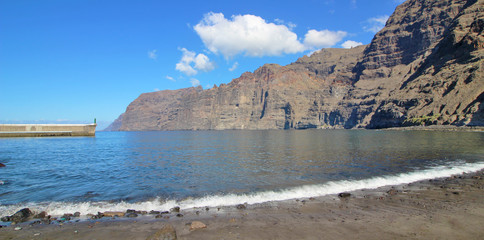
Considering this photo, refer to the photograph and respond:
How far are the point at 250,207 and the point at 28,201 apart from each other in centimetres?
1289

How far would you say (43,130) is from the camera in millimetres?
111812

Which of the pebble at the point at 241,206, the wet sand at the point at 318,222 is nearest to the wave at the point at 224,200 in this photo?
the pebble at the point at 241,206

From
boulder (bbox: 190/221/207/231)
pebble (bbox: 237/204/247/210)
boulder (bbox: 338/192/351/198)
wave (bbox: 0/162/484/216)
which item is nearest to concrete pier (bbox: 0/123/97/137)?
wave (bbox: 0/162/484/216)

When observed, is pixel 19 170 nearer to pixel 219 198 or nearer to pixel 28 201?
pixel 28 201

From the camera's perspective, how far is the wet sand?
30.0 ft

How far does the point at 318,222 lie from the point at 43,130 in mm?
134099

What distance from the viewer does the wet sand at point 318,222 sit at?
360 inches

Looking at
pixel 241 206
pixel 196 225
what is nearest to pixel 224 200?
pixel 241 206

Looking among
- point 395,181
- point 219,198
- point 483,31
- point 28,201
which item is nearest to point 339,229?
point 219,198

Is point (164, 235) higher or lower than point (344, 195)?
higher

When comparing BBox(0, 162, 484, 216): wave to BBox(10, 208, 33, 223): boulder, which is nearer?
BBox(10, 208, 33, 223): boulder

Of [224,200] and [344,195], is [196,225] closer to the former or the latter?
[224,200]

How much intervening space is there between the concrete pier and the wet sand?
122494mm

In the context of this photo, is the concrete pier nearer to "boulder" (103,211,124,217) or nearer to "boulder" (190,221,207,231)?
"boulder" (103,211,124,217)
